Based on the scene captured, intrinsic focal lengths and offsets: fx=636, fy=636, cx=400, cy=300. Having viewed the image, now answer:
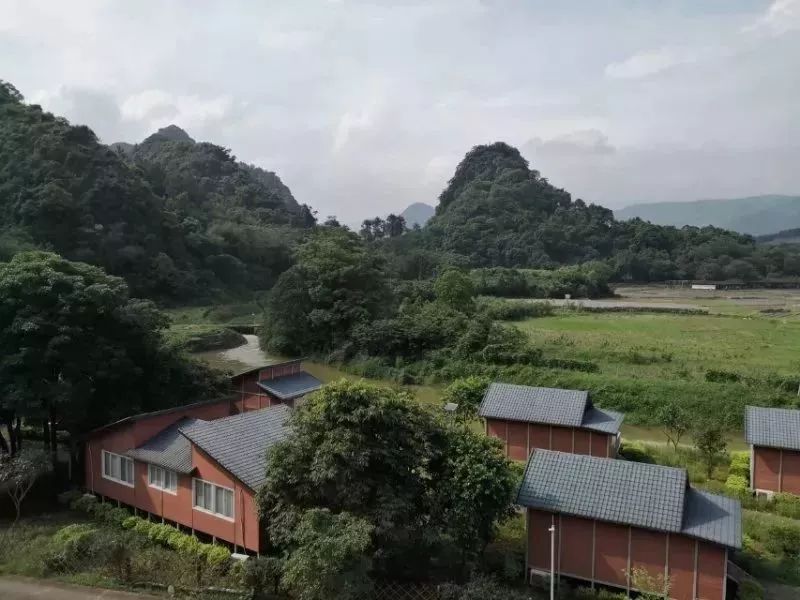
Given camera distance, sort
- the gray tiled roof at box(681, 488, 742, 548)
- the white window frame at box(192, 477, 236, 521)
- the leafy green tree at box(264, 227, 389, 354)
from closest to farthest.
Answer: the gray tiled roof at box(681, 488, 742, 548), the white window frame at box(192, 477, 236, 521), the leafy green tree at box(264, 227, 389, 354)

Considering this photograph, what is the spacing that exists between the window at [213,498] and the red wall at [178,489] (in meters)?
0.14

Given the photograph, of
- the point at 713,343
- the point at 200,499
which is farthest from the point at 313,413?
the point at 713,343

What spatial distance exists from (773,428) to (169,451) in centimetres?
1827

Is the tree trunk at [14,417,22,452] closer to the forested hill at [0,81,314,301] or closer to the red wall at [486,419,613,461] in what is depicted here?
the red wall at [486,419,613,461]

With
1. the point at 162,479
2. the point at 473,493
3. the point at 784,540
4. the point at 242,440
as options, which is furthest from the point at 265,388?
the point at 784,540

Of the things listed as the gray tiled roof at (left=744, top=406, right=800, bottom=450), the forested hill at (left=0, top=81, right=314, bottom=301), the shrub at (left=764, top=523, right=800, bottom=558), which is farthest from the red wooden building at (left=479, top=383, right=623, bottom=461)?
the forested hill at (left=0, top=81, right=314, bottom=301)

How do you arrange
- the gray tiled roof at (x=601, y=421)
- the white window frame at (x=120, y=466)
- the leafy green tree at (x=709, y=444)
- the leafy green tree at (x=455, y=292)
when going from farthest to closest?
the leafy green tree at (x=455, y=292) → the leafy green tree at (x=709, y=444) → the gray tiled roof at (x=601, y=421) → the white window frame at (x=120, y=466)

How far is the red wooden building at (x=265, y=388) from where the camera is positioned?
24234 mm

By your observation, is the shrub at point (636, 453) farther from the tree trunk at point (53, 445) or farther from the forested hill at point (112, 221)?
the forested hill at point (112, 221)

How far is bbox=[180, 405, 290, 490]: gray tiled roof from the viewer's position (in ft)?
48.5

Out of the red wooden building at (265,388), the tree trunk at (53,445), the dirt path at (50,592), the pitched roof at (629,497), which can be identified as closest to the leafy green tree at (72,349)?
the tree trunk at (53,445)

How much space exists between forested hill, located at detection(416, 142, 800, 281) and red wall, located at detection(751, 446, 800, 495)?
76.8 m

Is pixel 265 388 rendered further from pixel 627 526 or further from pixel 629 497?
pixel 627 526

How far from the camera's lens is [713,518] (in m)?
13.2
